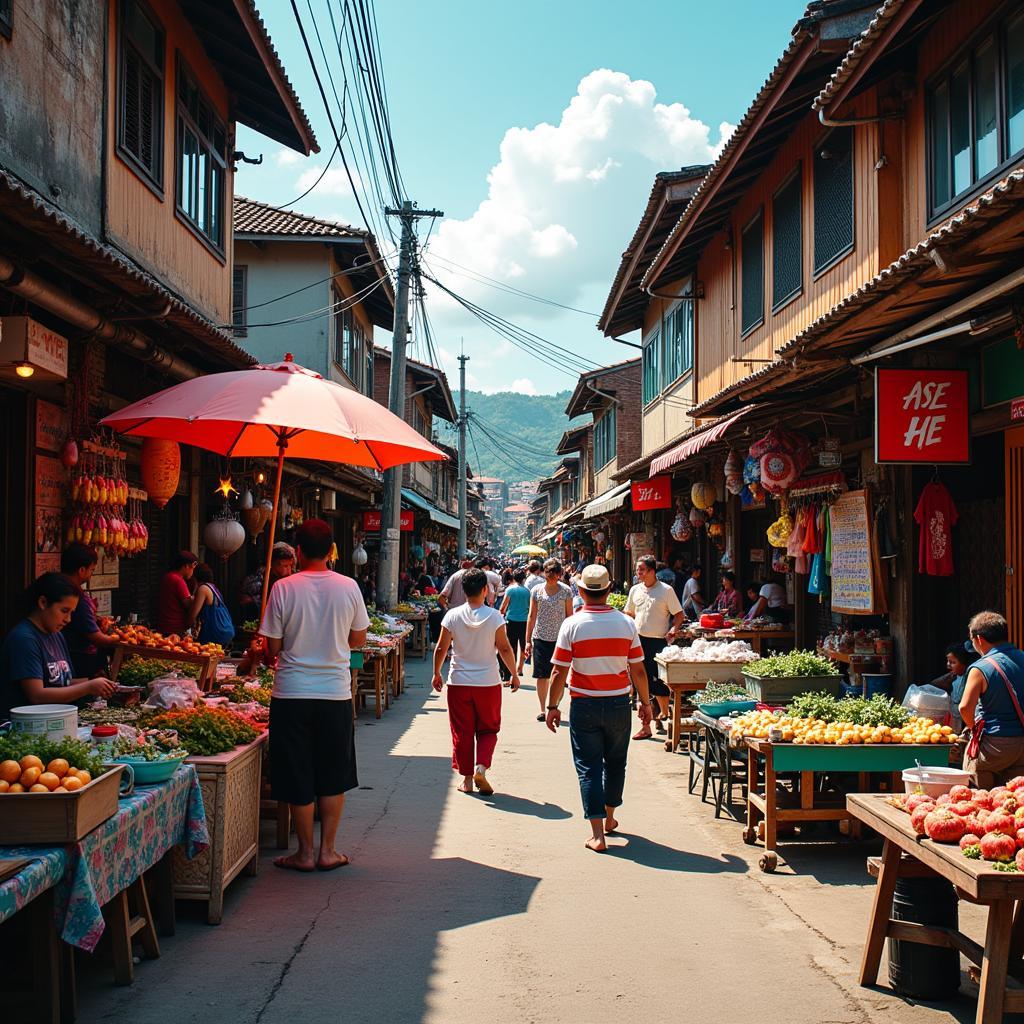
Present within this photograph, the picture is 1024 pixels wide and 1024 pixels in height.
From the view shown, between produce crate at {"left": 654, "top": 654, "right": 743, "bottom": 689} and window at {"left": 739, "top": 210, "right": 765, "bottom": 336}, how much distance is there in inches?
228

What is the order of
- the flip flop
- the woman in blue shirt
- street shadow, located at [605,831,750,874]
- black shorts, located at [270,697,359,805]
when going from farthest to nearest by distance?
the woman in blue shirt
street shadow, located at [605,831,750,874]
the flip flop
black shorts, located at [270,697,359,805]

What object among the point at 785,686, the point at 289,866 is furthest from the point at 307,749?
the point at 785,686

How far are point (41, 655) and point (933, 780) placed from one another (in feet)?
15.8

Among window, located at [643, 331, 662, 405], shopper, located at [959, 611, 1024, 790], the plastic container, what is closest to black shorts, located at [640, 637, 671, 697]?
shopper, located at [959, 611, 1024, 790]

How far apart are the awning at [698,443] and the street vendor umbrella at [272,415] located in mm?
3471

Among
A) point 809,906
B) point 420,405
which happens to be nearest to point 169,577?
point 809,906

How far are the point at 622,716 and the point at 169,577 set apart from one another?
15.5 feet

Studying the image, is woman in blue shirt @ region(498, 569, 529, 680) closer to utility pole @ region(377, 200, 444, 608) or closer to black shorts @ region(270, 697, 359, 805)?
utility pole @ region(377, 200, 444, 608)

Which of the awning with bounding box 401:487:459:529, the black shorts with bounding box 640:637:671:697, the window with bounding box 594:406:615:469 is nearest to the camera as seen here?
the black shorts with bounding box 640:637:671:697

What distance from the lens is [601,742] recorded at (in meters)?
7.37

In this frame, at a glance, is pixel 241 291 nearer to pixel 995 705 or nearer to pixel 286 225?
pixel 286 225

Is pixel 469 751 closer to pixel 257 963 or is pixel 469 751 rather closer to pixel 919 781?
pixel 257 963

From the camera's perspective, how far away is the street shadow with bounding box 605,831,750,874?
672 cm

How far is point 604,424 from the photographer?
34.4 meters
